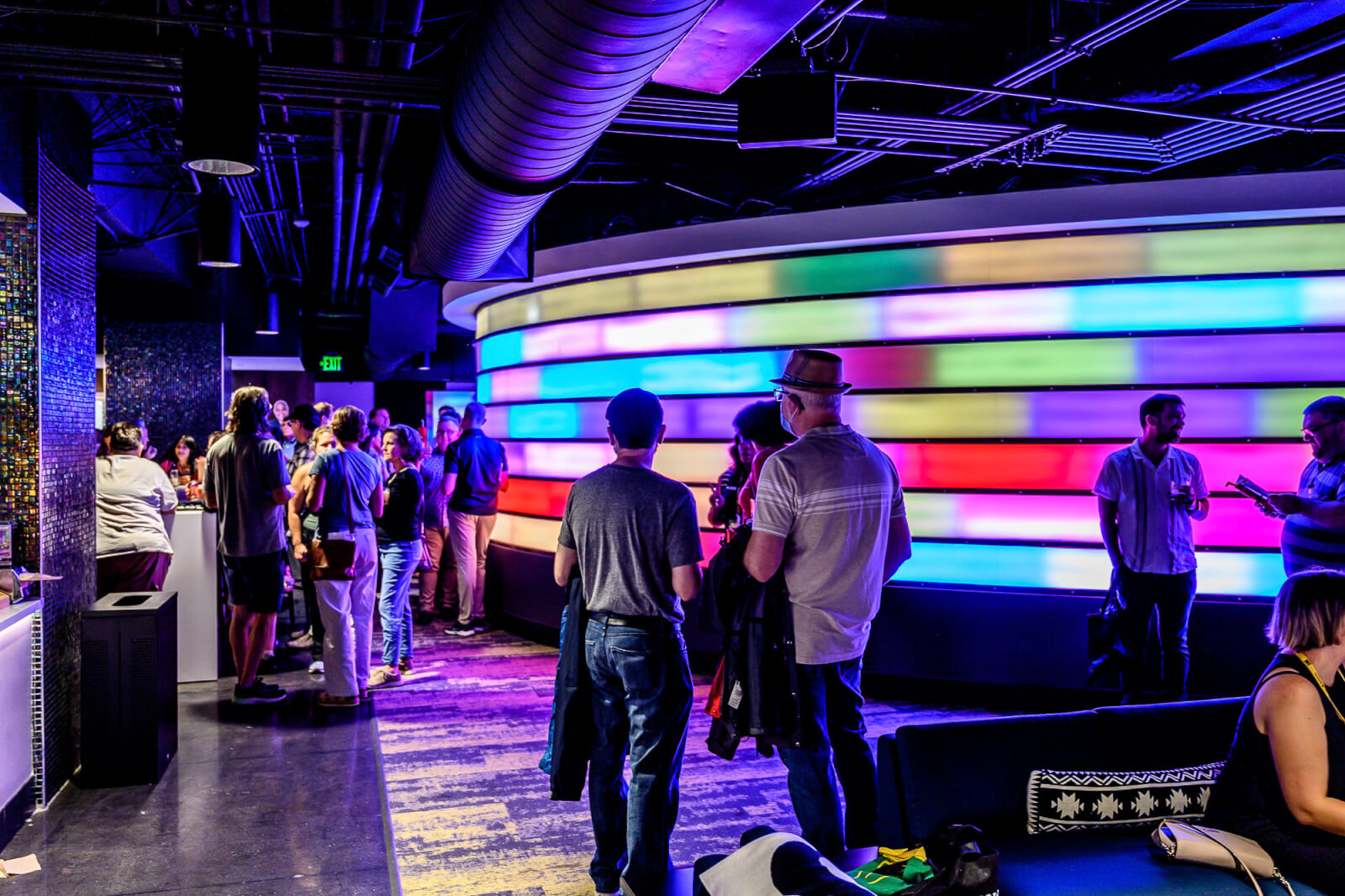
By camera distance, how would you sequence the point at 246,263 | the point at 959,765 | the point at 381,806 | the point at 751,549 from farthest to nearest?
the point at 246,263 < the point at 381,806 < the point at 751,549 < the point at 959,765

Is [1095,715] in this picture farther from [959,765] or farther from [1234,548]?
[1234,548]

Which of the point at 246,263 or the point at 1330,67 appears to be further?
the point at 246,263

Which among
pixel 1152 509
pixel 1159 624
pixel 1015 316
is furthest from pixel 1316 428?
pixel 1015 316

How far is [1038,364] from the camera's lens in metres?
5.62

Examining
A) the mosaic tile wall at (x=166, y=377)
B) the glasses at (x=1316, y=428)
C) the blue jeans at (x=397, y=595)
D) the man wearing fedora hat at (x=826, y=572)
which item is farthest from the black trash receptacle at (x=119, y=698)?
the mosaic tile wall at (x=166, y=377)

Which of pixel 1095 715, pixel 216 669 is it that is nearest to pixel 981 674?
pixel 1095 715

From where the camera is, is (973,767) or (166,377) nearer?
(973,767)

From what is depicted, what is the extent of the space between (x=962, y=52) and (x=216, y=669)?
5632mm

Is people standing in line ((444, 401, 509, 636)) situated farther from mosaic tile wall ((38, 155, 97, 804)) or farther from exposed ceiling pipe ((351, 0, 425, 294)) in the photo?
mosaic tile wall ((38, 155, 97, 804))

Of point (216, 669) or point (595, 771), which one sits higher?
point (595, 771)

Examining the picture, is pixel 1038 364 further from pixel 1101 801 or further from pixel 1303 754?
pixel 1303 754

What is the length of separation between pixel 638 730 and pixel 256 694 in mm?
3447

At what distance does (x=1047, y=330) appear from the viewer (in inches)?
221

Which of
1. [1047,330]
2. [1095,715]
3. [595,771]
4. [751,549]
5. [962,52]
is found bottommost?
[595,771]
